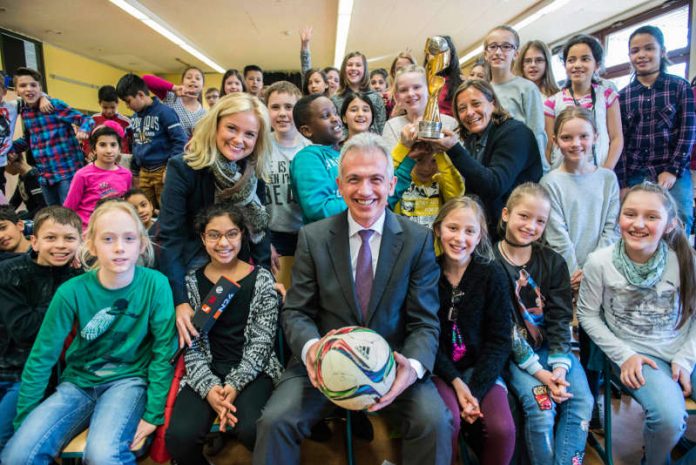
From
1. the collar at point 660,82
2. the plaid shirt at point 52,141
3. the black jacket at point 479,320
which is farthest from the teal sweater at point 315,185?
the plaid shirt at point 52,141

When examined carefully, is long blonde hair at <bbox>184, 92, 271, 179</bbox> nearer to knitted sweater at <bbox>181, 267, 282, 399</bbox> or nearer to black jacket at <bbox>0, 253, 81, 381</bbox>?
knitted sweater at <bbox>181, 267, 282, 399</bbox>

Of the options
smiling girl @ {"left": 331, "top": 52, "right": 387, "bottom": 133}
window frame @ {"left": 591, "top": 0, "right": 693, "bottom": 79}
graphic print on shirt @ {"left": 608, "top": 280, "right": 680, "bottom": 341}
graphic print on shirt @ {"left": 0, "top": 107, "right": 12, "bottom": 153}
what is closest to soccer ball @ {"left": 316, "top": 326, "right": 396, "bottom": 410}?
graphic print on shirt @ {"left": 608, "top": 280, "right": 680, "bottom": 341}

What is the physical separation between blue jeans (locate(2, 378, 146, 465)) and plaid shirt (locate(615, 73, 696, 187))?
345 centimetres

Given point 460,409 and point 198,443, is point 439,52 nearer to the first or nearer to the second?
point 460,409

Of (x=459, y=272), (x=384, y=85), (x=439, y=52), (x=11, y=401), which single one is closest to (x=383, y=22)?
(x=384, y=85)

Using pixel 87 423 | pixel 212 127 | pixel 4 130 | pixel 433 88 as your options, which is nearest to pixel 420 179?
pixel 433 88

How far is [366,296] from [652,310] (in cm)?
135

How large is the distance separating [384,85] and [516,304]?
3.88 m

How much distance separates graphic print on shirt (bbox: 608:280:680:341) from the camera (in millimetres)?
1938

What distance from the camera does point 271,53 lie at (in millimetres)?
12336

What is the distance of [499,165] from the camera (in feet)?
7.28

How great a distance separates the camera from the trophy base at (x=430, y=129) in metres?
2.04

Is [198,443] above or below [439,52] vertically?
below

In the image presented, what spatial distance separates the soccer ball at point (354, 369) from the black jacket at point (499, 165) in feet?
3.49
